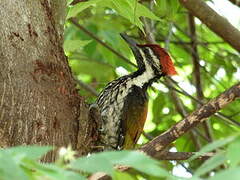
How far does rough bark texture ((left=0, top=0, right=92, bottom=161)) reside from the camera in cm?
245

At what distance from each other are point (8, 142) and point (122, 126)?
59.5 inches

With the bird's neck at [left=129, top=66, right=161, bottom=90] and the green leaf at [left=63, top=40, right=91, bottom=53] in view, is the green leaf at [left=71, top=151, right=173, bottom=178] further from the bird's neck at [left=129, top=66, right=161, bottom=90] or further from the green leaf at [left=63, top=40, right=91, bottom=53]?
the bird's neck at [left=129, top=66, right=161, bottom=90]

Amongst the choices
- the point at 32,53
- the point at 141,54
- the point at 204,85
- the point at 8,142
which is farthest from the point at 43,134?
the point at 204,85

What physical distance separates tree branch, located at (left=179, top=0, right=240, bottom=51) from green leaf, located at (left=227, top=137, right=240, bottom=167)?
214 cm

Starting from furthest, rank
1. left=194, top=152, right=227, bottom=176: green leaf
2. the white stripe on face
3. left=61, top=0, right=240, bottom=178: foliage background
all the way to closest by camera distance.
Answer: left=61, top=0, right=240, bottom=178: foliage background → the white stripe on face → left=194, top=152, right=227, bottom=176: green leaf

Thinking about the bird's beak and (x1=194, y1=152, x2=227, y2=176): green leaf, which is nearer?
(x1=194, y1=152, x2=227, y2=176): green leaf

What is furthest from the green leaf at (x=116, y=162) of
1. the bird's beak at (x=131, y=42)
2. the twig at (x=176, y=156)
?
the bird's beak at (x=131, y=42)

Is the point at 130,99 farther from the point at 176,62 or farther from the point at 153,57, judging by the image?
the point at 176,62

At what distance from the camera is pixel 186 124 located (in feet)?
6.93

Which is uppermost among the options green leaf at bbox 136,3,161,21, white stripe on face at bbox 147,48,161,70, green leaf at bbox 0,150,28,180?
green leaf at bbox 136,3,161,21

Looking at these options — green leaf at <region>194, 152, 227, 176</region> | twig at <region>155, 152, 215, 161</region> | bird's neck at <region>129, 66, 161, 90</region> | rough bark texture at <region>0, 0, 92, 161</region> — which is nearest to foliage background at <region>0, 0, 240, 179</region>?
bird's neck at <region>129, 66, 161, 90</region>

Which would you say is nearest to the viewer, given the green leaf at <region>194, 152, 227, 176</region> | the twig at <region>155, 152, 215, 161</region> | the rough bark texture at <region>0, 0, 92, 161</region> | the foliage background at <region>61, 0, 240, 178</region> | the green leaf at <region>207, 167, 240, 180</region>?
the green leaf at <region>207, 167, 240, 180</region>

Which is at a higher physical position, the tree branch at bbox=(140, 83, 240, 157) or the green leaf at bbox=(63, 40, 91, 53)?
the green leaf at bbox=(63, 40, 91, 53)

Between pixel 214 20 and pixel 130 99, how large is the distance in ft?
2.77
